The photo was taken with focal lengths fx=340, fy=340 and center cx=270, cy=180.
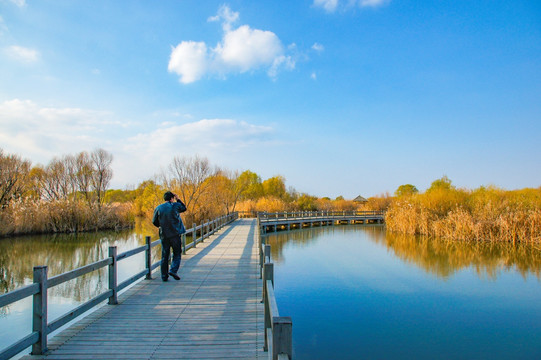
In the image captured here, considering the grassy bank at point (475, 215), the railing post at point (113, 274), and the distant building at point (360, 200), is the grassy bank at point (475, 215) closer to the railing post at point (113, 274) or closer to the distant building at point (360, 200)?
the railing post at point (113, 274)

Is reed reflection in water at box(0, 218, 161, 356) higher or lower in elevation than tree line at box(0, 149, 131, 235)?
lower

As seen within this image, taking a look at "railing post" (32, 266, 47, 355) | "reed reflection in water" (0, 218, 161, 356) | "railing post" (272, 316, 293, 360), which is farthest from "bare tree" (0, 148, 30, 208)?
"railing post" (272, 316, 293, 360)

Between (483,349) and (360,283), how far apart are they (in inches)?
205

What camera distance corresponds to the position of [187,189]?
28.8 metres

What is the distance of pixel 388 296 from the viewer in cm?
1044

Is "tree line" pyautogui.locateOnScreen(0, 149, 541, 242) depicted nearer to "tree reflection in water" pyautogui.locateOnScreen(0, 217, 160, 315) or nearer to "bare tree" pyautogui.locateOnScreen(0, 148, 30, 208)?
"bare tree" pyautogui.locateOnScreen(0, 148, 30, 208)

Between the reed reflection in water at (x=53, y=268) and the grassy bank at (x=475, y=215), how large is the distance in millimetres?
18444

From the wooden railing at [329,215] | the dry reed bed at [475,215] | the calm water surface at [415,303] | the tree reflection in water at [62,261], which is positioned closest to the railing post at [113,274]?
the calm water surface at [415,303]

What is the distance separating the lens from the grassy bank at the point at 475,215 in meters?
19.0

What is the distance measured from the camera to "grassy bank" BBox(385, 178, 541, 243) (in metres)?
19.0

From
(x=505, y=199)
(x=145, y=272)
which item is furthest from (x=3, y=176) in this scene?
(x=505, y=199)

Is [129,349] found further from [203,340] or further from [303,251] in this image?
[303,251]

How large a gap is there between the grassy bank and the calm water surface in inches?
64.5

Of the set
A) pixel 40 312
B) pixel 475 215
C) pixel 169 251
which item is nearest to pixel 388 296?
pixel 169 251
